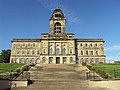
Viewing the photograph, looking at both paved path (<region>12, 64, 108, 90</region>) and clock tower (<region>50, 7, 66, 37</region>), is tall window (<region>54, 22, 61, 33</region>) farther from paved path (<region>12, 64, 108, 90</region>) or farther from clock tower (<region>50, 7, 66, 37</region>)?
paved path (<region>12, 64, 108, 90</region>)

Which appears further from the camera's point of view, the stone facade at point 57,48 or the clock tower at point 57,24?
the clock tower at point 57,24

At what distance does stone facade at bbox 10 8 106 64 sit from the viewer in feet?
212

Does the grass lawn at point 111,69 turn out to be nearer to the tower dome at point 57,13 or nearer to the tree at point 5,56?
the tower dome at point 57,13

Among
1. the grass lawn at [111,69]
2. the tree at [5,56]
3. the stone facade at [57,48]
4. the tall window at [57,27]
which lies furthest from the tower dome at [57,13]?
the grass lawn at [111,69]

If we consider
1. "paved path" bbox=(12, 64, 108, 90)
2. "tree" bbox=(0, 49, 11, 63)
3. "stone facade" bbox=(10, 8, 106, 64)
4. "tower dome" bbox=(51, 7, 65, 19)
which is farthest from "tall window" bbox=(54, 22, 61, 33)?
"paved path" bbox=(12, 64, 108, 90)

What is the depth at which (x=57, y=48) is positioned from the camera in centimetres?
6650

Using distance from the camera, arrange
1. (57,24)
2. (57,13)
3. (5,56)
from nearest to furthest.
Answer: (57,24) → (57,13) → (5,56)

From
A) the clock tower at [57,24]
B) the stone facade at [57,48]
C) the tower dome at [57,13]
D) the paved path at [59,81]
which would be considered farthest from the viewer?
the tower dome at [57,13]

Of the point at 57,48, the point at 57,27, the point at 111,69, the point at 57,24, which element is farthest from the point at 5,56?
the point at 111,69

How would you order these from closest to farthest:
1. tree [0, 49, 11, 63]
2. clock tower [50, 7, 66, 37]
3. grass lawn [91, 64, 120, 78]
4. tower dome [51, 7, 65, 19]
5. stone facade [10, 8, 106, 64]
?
grass lawn [91, 64, 120, 78]
stone facade [10, 8, 106, 64]
clock tower [50, 7, 66, 37]
tower dome [51, 7, 65, 19]
tree [0, 49, 11, 63]

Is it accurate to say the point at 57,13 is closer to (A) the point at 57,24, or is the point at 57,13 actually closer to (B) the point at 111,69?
(A) the point at 57,24

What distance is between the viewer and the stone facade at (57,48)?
6469cm

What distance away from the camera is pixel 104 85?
813 inches

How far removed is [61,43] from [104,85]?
1827 inches
